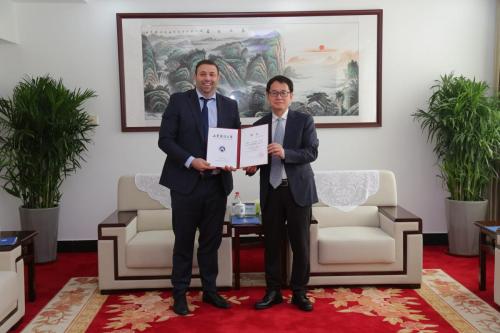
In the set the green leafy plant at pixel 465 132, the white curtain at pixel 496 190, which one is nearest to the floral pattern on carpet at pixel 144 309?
the green leafy plant at pixel 465 132

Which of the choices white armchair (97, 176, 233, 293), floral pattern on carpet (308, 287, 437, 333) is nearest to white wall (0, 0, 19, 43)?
white armchair (97, 176, 233, 293)

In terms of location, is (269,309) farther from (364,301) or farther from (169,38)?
(169,38)

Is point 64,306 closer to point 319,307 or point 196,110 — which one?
point 196,110

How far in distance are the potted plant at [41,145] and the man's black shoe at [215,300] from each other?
1.97 meters

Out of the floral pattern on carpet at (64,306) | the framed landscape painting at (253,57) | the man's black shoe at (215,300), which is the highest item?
the framed landscape painting at (253,57)

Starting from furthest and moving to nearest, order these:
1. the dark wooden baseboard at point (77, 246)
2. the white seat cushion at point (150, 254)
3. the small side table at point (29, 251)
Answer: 1. the dark wooden baseboard at point (77, 246)
2. the white seat cushion at point (150, 254)
3. the small side table at point (29, 251)

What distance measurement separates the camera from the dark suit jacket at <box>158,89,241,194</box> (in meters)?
3.25

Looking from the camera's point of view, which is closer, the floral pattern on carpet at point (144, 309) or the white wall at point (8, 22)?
the floral pattern on carpet at point (144, 309)

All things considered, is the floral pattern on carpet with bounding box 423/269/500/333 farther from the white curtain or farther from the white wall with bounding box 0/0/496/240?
the white wall with bounding box 0/0/496/240

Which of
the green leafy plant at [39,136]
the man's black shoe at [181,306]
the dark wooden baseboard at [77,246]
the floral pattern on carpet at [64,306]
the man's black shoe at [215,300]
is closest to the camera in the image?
the floral pattern on carpet at [64,306]

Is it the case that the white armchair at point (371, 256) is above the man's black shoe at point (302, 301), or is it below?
above

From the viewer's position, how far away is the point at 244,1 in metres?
4.96

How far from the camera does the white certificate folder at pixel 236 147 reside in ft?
10.5

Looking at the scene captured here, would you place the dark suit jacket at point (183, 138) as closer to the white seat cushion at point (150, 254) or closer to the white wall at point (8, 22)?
the white seat cushion at point (150, 254)
